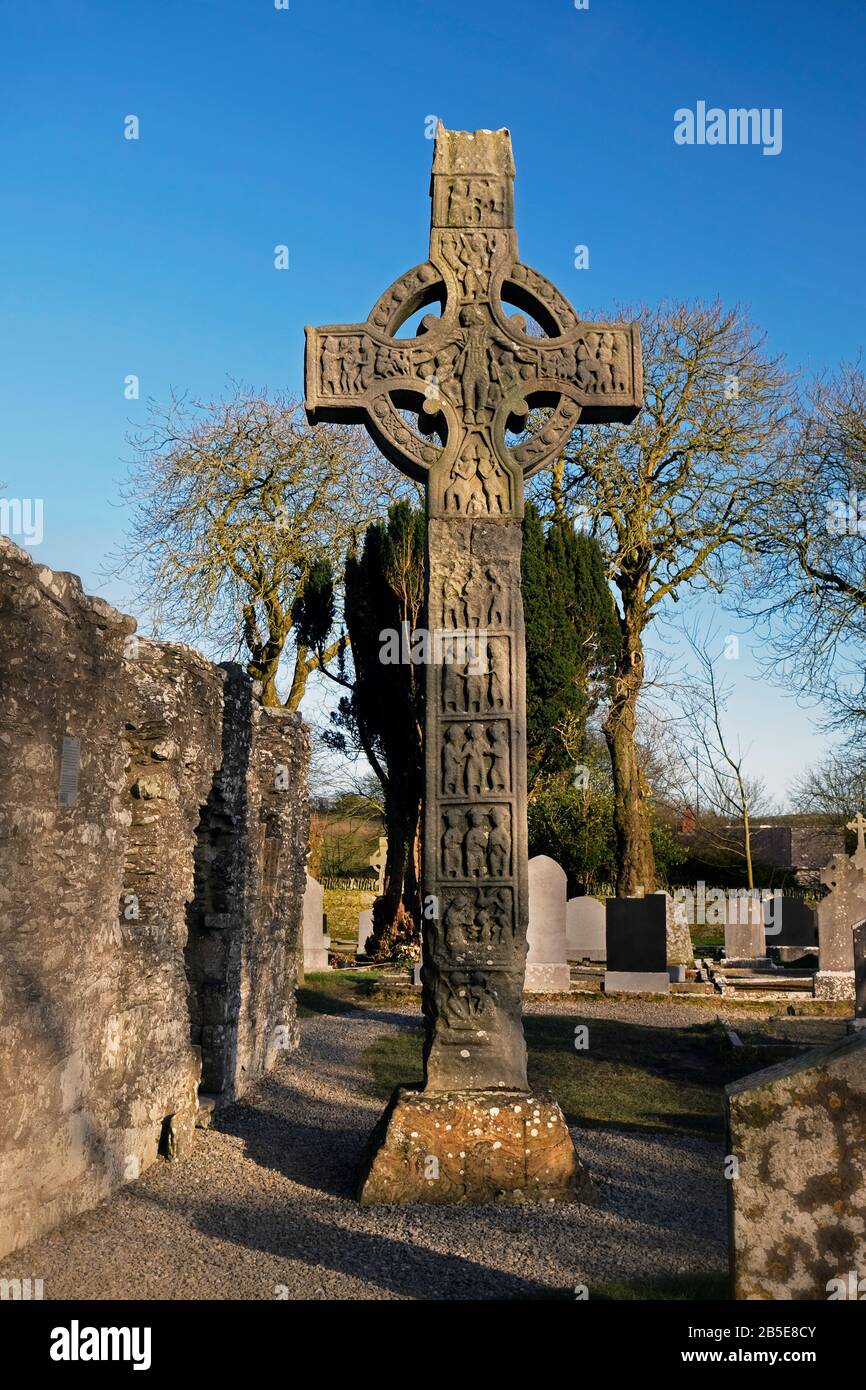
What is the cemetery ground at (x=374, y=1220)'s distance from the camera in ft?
14.3

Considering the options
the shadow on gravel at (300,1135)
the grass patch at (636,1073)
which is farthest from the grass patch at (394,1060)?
the grass patch at (636,1073)

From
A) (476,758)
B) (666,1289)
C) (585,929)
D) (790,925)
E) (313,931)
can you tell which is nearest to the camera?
(666,1289)

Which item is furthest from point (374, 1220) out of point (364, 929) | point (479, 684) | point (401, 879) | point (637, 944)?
point (364, 929)

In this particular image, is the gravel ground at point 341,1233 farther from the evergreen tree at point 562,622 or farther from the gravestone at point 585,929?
the evergreen tree at point 562,622

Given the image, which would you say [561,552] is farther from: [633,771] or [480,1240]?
[480,1240]

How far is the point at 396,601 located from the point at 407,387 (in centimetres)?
1540

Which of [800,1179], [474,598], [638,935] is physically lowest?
[638,935]

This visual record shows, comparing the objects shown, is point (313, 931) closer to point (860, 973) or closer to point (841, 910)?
point (841, 910)

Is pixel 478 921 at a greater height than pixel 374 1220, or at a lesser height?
greater

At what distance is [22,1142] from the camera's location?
4.69 meters

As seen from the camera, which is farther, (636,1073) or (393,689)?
(393,689)

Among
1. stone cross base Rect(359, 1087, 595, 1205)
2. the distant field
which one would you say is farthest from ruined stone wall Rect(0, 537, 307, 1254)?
the distant field

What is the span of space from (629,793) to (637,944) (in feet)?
16.1

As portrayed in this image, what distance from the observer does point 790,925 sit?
2350 centimetres
